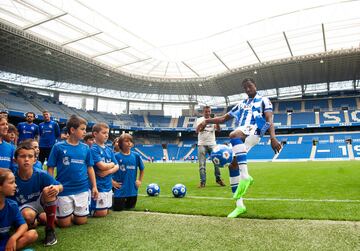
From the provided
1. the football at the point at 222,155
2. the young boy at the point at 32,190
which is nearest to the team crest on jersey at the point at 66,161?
the young boy at the point at 32,190

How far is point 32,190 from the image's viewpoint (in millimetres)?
3541

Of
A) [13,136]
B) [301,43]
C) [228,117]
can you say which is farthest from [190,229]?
[301,43]

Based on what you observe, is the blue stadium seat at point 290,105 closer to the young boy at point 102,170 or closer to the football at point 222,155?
the football at point 222,155

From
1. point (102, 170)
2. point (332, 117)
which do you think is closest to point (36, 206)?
point (102, 170)

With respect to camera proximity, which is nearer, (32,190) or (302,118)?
(32,190)

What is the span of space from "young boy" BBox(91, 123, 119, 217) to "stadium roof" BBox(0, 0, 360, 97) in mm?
18896

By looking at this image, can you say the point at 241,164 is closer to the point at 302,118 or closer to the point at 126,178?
the point at 126,178

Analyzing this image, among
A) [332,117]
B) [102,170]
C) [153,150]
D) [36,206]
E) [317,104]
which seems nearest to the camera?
[36,206]

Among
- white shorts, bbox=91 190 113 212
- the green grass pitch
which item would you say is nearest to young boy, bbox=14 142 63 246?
the green grass pitch

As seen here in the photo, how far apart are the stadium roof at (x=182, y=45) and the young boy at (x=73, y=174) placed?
63.7 ft

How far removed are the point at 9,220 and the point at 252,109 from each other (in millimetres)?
3504

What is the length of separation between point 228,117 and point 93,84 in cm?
A: 4019

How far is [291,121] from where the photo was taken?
46938 millimetres

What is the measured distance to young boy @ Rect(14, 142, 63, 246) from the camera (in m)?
3.33
